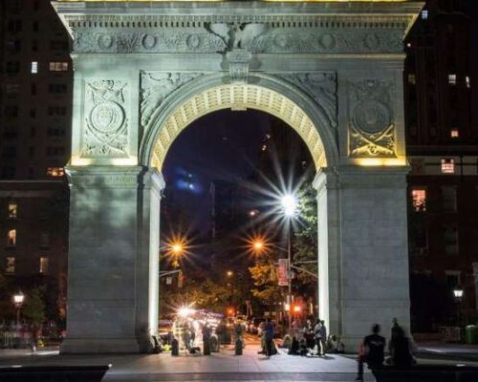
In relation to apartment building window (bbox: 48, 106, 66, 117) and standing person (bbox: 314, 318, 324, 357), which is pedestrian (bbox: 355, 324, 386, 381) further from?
apartment building window (bbox: 48, 106, 66, 117)

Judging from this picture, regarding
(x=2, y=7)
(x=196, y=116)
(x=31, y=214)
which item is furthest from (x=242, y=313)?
(x=196, y=116)

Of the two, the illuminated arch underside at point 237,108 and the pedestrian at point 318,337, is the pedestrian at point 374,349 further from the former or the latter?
the illuminated arch underside at point 237,108

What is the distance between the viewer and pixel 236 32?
1452 inches

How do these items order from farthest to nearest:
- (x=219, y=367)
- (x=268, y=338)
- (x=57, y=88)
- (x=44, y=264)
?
1. (x=57, y=88)
2. (x=44, y=264)
3. (x=268, y=338)
4. (x=219, y=367)

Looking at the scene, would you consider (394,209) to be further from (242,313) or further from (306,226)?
(242,313)

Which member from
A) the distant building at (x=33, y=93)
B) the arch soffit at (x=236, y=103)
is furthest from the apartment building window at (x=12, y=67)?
the arch soffit at (x=236, y=103)

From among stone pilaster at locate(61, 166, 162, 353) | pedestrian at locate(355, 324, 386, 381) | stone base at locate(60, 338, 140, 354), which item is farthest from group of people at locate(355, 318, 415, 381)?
stone pilaster at locate(61, 166, 162, 353)

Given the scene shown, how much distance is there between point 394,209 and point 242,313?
6875 centimetres

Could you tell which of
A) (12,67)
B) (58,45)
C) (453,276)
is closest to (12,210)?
(12,67)

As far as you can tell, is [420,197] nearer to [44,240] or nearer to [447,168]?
[447,168]

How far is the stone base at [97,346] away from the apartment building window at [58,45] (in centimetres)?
7509

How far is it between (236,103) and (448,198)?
34.5 metres

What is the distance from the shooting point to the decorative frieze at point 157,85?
3675cm

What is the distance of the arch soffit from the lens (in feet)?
120
